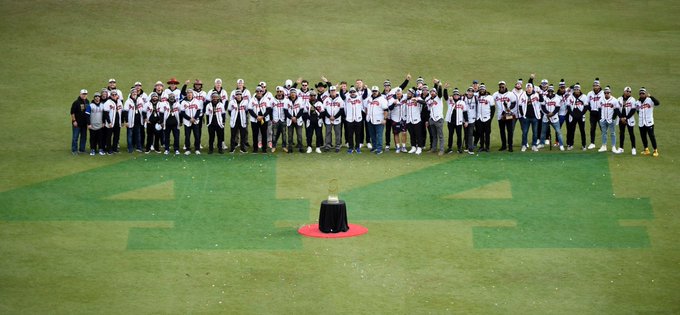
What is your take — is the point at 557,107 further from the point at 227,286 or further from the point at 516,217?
the point at 227,286

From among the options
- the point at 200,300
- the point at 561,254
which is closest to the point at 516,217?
the point at 561,254

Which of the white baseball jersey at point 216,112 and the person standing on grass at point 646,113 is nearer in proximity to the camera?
the person standing on grass at point 646,113

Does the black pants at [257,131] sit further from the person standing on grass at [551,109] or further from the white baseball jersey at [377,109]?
Answer: the person standing on grass at [551,109]

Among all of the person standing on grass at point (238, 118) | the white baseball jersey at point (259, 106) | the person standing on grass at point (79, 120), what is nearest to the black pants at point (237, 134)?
the person standing on grass at point (238, 118)

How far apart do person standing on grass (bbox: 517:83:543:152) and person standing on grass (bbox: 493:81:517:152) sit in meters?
0.26

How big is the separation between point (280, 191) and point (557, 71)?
64.3ft

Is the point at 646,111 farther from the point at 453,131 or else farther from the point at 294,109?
the point at 294,109

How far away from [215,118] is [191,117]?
0.86 metres

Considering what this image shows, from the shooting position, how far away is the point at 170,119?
40.2 m

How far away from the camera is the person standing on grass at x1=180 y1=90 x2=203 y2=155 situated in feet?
133

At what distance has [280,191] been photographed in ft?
120

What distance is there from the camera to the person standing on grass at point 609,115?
132 ft

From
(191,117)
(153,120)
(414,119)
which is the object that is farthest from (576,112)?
(153,120)

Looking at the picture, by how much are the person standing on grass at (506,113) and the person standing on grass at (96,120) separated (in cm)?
1381
